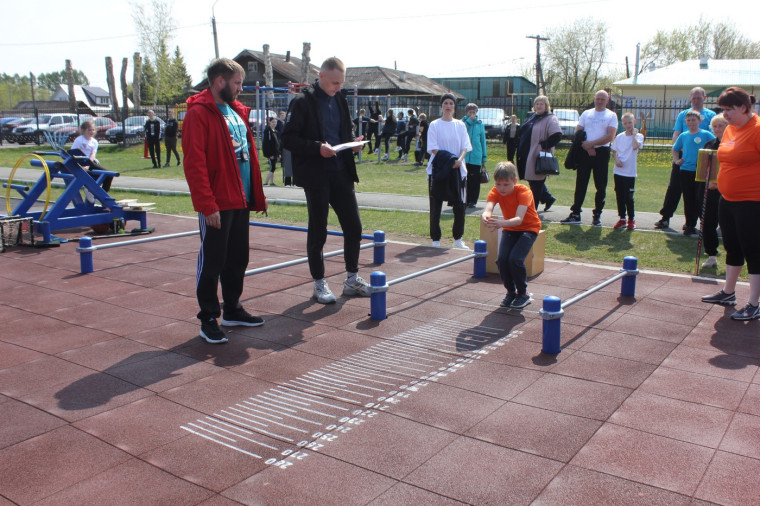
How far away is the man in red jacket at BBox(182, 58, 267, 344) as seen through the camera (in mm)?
4754

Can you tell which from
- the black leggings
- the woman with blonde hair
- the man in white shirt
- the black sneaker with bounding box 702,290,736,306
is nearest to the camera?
the black leggings

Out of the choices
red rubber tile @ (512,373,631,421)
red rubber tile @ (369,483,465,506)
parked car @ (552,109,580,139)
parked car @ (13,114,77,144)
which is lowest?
red rubber tile @ (369,483,465,506)

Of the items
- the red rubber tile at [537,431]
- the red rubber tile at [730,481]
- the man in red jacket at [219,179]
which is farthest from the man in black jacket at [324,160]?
the red rubber tile at [730,481]

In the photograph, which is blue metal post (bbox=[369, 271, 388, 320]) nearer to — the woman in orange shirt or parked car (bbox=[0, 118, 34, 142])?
the woman in orange shirt

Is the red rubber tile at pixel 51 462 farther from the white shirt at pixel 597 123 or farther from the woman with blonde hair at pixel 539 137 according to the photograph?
the white shirt at pixel 597 123

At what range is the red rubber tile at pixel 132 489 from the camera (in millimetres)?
Result: 2889

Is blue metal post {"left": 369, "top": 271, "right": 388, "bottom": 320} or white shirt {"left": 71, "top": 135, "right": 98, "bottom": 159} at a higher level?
white shirt {"left": 71, "top": 135, "right": 98, "bottom": 159}

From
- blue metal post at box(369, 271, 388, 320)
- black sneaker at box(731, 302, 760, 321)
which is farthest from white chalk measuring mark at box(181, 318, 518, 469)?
black sneaker at box(731, 302, 760, 321)

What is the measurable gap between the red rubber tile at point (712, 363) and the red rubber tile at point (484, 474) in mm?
Answer: 1867

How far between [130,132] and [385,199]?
87.0 ft

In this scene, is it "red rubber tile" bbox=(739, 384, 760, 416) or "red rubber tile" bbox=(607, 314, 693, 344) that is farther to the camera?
"red rubber tile" bbox=(607, 314, 693, 344)

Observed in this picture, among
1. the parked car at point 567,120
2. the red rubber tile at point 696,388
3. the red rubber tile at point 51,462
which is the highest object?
the parked car at point 567,120

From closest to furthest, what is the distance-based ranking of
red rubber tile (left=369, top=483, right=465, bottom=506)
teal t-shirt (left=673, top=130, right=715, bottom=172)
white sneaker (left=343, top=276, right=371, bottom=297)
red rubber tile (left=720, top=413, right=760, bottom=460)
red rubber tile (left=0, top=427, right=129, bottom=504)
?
1. red rubber tile (left=369, top=483, right=465, bottom=506)
2. red rubber tile (left=0, top=427, right=129, bottom=504)
3. red rubber tile (left=720, top=413, right=760, bottom=460)
4. white sneaker (left=343, top=276, right=371, bottom=297)
5. teal t-shirt (left=673, top=130, right=715, bottom=172)

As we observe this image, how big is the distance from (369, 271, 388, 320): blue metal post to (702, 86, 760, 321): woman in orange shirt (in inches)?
119
